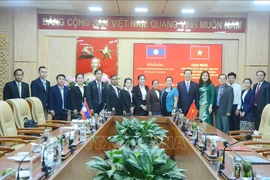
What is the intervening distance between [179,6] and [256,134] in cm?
370

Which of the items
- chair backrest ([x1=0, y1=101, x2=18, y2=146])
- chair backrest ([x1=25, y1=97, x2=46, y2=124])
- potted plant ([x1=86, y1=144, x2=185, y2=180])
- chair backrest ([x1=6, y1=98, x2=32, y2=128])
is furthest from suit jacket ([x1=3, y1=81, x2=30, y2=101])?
potted plant ([x1=86, y1=144, x2=185, y2=180])

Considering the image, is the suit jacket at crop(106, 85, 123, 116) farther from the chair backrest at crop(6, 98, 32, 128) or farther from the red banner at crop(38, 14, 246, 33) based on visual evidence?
the red banner at crop(38, 14, 246, 33)

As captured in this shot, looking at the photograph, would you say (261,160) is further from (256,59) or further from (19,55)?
(19,55)

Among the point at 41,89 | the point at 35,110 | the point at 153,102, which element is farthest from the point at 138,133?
the point at 41,89

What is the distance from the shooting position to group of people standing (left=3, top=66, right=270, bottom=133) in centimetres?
607

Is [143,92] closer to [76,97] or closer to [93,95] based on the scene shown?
[93,95]

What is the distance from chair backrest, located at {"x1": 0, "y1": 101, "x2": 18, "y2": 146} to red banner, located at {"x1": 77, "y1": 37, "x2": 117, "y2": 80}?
13.0ft

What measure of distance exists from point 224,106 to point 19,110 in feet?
12.4

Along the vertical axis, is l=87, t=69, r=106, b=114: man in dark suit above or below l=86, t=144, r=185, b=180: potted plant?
above

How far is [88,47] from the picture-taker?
25.9ft

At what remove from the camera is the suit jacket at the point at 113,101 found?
6.18 metres

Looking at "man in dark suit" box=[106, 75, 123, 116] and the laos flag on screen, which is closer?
Result: "man in dark suit" box=[106, 75, 123, 116]

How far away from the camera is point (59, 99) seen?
19.9ft

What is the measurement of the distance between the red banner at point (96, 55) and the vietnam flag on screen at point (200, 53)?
187 cm
